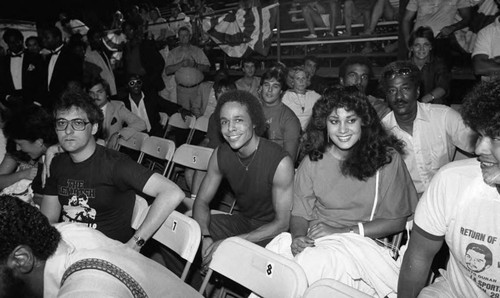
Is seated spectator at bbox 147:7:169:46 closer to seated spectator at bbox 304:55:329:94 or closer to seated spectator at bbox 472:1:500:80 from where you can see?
seated spectator at bbox 304:55:329:94

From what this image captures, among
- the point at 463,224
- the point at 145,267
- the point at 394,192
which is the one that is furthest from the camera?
the point at 394,192

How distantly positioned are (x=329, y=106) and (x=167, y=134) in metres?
3.26

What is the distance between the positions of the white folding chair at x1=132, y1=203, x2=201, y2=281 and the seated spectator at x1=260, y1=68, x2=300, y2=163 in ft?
5.24

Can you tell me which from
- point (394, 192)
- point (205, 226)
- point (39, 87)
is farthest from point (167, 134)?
point (394, 192)

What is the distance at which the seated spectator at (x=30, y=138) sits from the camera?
279 cm

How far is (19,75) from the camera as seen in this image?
19.9 feet

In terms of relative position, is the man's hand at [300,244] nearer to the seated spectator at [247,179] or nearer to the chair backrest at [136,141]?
the seated spectator at [247,179]

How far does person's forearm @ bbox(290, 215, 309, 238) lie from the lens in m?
2.26

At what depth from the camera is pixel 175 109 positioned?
5.97 metres

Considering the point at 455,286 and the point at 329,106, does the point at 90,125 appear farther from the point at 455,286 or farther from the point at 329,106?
the point at 455,286

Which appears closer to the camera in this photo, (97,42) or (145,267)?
(145,267)

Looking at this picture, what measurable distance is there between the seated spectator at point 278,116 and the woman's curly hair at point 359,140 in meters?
1.16

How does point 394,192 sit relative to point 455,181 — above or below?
below

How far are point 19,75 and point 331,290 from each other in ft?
19.8
